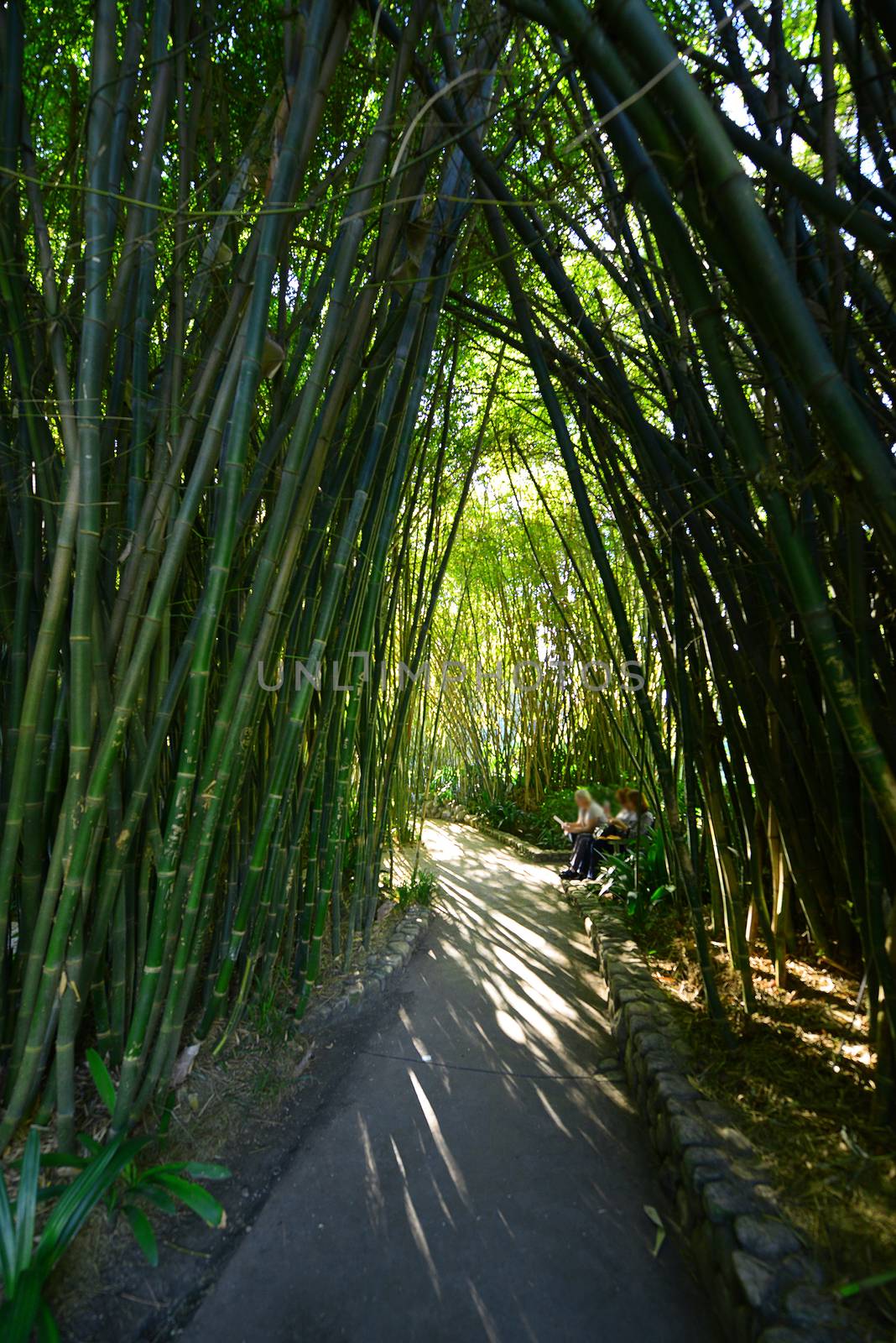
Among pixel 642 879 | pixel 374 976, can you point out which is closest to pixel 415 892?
pixel 374 976

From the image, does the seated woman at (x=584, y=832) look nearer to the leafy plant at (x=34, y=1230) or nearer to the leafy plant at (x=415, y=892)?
the leafy plant at (x=415, y=892)

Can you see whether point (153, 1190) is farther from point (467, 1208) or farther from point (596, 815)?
point (596, 815)

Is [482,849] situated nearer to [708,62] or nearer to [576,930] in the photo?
[576,930]

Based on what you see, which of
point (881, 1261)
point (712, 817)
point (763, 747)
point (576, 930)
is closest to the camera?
point (881, 1261)

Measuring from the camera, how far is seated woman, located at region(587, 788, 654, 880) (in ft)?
11.9

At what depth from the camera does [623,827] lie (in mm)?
3803

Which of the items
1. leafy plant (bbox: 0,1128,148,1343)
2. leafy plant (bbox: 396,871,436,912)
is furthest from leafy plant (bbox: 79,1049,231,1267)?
leafy plant (bbox: 396,871,436,912)

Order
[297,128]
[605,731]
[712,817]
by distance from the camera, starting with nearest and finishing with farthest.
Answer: [297,128] → [712,817] → [605,731]

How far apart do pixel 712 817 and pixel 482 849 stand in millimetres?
3566

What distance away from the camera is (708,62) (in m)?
1.36

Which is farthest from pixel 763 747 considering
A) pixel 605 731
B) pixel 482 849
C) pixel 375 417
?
pixel 482 849

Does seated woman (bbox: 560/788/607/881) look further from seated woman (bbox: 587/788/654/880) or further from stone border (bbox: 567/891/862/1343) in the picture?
stone border (bbox: 567/891/862/1343)

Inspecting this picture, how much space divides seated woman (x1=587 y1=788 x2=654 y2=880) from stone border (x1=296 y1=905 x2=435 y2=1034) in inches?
44.9

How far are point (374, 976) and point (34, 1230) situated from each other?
4.66 feet
